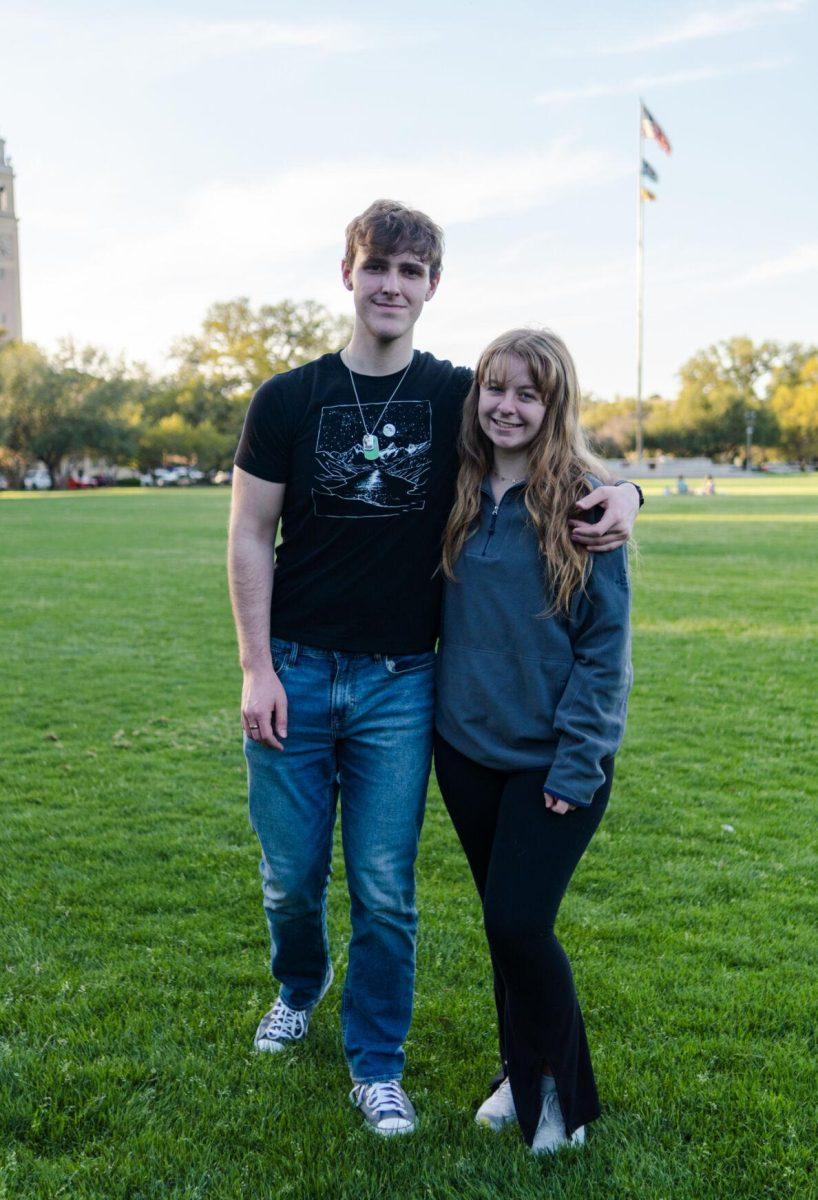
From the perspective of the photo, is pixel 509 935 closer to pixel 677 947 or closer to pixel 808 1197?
pixel 808 1197

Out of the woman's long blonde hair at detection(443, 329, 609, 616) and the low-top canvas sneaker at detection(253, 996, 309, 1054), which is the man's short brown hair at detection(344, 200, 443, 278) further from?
the low-top canvas sneaker at detection(253, 996, 309, 1054)

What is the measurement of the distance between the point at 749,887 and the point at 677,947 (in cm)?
79

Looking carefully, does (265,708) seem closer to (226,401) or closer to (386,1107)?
(386,1107)

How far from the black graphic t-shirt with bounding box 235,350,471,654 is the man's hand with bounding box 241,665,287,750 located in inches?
6.6

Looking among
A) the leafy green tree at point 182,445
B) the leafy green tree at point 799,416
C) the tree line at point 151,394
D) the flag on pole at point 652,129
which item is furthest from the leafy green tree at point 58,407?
the leafy green tree at point 799,416

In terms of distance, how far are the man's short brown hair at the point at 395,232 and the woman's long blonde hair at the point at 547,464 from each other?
13.1 inches

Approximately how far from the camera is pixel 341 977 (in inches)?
156

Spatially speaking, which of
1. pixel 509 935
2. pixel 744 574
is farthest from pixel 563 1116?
pixel 744 574

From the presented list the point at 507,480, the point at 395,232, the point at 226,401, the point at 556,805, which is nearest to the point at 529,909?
the point at 556,805

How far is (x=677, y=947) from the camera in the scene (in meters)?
4.11

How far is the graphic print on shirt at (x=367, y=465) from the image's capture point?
2.91m

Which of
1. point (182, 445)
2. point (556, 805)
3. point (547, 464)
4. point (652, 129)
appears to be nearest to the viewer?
point (556, 805)

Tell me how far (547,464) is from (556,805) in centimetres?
90

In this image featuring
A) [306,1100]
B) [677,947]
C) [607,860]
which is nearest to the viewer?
[306,1100]
